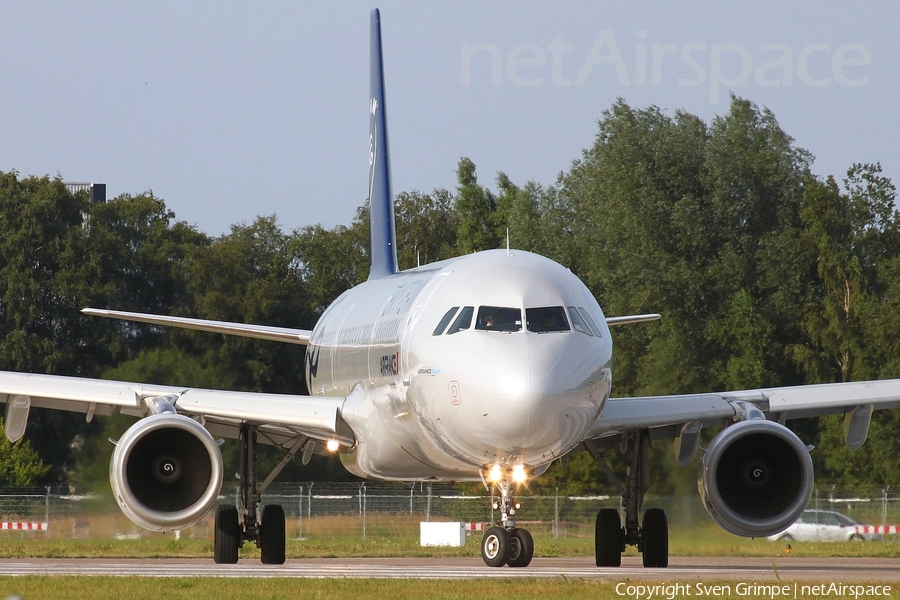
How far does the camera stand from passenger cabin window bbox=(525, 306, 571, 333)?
14539mm

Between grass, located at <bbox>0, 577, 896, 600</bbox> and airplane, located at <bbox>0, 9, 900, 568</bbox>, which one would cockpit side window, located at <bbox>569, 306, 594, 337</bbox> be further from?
grass, located at <bbox>0, 577, 896, 600</bbox>

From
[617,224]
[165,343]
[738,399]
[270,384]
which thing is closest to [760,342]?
[617,224]

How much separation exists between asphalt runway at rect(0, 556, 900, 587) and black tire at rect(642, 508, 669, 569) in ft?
0.57

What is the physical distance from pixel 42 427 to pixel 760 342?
22.3 meters

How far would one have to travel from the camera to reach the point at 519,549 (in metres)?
15.7

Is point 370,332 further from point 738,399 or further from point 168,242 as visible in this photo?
point 168,242

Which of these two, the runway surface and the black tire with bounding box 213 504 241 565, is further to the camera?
the black tire with bounding box 213 504 241 565

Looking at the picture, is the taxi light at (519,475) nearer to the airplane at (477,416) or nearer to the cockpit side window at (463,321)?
the airplane at (477,416)

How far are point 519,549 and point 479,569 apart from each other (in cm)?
182

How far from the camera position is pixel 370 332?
61.6 ft

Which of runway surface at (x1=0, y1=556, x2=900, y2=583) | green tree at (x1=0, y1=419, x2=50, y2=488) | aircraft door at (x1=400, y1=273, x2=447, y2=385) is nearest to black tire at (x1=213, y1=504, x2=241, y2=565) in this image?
runway surface at (x1=0, y1=556, x2=900, y2=583)

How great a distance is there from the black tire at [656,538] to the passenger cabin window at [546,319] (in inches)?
170

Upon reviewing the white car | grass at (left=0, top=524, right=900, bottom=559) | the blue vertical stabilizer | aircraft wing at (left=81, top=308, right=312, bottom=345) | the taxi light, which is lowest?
grass at (left=0, top=524, right=900, bottom=559)

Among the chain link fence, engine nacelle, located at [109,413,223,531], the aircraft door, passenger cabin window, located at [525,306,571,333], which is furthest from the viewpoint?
the chain link fence
